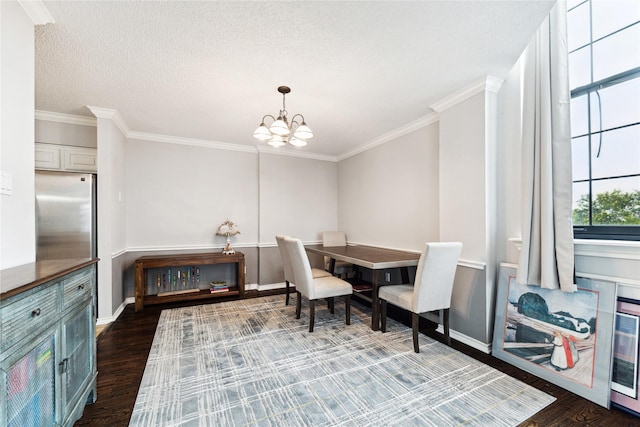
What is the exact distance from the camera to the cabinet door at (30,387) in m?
0.93

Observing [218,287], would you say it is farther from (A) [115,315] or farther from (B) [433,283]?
(B) [433,283]

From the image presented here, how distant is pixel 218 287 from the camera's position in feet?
13.2

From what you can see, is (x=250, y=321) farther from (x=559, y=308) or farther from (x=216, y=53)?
(x=559, y=308)

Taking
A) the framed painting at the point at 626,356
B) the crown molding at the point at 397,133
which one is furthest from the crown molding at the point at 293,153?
the framed painting at the point at 626,356

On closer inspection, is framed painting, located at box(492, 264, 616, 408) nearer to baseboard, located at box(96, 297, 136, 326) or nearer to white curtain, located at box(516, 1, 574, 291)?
white curtain, located at box(516, 1, 574, 291)

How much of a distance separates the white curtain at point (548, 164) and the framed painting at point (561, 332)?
14 centimetres

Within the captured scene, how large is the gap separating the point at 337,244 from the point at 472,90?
290cm

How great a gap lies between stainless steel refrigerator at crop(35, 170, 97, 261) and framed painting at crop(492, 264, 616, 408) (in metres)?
4.26

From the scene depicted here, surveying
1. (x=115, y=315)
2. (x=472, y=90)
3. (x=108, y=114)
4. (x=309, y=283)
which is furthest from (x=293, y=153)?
(x=115, y=315)

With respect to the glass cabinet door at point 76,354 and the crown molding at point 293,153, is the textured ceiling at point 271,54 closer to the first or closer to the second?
the crown molding at point 293,153

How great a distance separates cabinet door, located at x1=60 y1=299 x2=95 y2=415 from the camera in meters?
1.34

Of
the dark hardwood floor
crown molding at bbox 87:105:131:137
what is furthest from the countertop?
crown molding at bbox 87:105:131:137

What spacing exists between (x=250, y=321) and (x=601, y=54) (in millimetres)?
3947

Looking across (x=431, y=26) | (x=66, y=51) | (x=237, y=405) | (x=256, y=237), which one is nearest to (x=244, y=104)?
(x=66, y=51)
